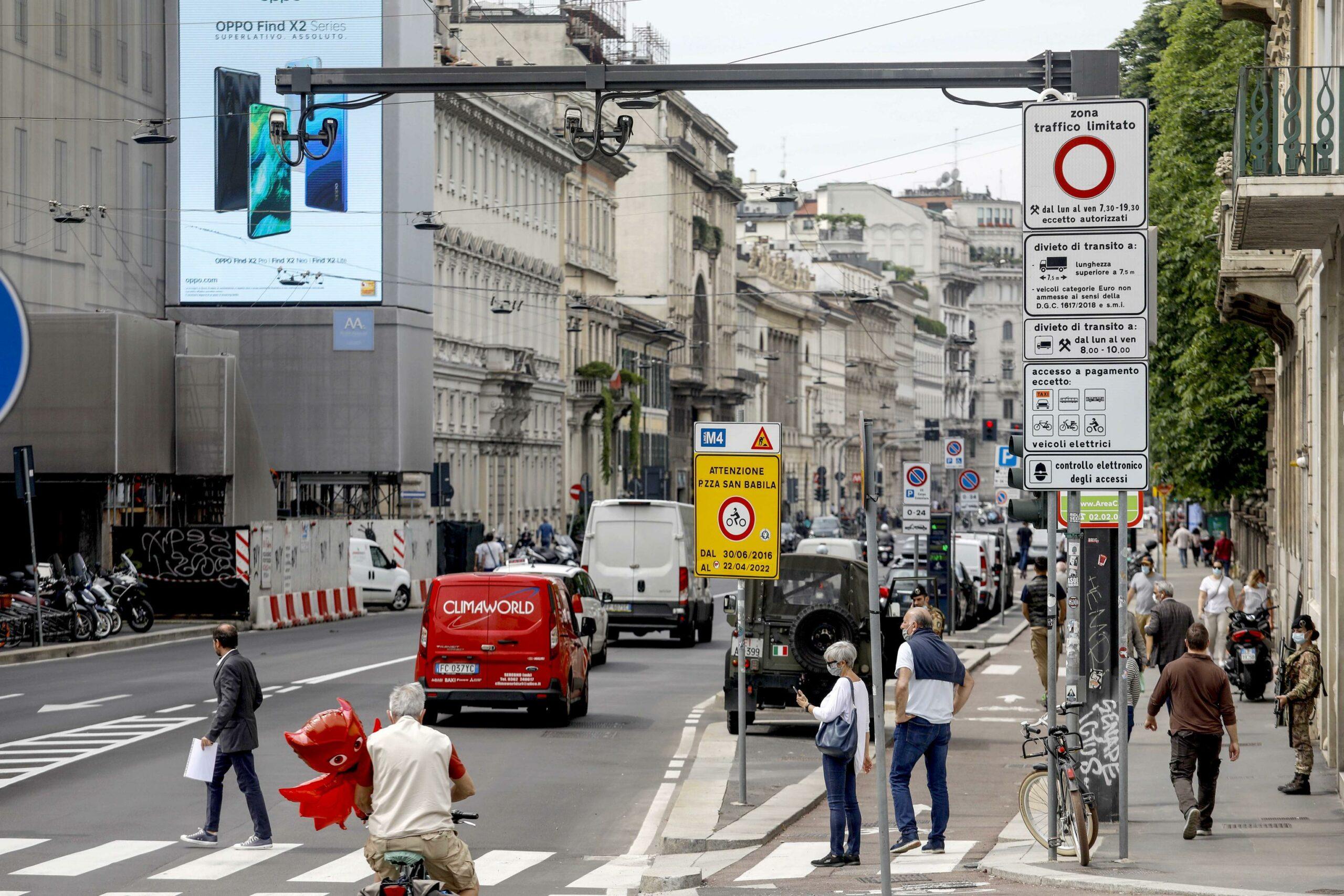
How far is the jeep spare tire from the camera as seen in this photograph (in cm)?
2133

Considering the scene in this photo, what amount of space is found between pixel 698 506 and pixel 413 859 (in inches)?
349

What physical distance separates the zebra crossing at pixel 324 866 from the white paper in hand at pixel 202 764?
0.50 m

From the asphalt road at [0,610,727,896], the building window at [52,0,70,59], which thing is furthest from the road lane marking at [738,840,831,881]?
the building window at [52,0,70,59]

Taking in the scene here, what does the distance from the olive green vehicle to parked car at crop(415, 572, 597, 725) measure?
195cm

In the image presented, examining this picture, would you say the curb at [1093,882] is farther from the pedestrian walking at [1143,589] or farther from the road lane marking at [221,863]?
the pedestrian walking at [1143,589]

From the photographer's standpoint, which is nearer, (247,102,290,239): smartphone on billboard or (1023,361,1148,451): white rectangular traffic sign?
(1023,361,1148,451): white rectangular traffic sign

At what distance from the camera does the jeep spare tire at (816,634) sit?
70.0 feet

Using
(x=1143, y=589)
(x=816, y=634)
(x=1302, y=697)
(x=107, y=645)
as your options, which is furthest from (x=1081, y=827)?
(x=107, y=645)

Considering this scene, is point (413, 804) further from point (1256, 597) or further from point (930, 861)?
point (1256, 597)

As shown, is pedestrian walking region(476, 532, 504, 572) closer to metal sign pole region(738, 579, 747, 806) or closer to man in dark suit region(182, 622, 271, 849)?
metal sign pole region(738, 579, 747, 806)

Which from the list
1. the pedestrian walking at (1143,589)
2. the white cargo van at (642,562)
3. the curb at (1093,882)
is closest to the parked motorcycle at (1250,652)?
the pedestrian walking at (1143,589)

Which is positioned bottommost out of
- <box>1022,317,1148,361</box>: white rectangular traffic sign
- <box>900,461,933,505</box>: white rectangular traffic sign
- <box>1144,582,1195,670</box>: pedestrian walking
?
<box>1144,582,1195,670</box>: pedestrian walking

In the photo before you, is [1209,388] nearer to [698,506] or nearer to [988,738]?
[988,738]

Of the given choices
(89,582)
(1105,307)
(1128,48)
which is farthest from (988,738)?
(1128,48)
